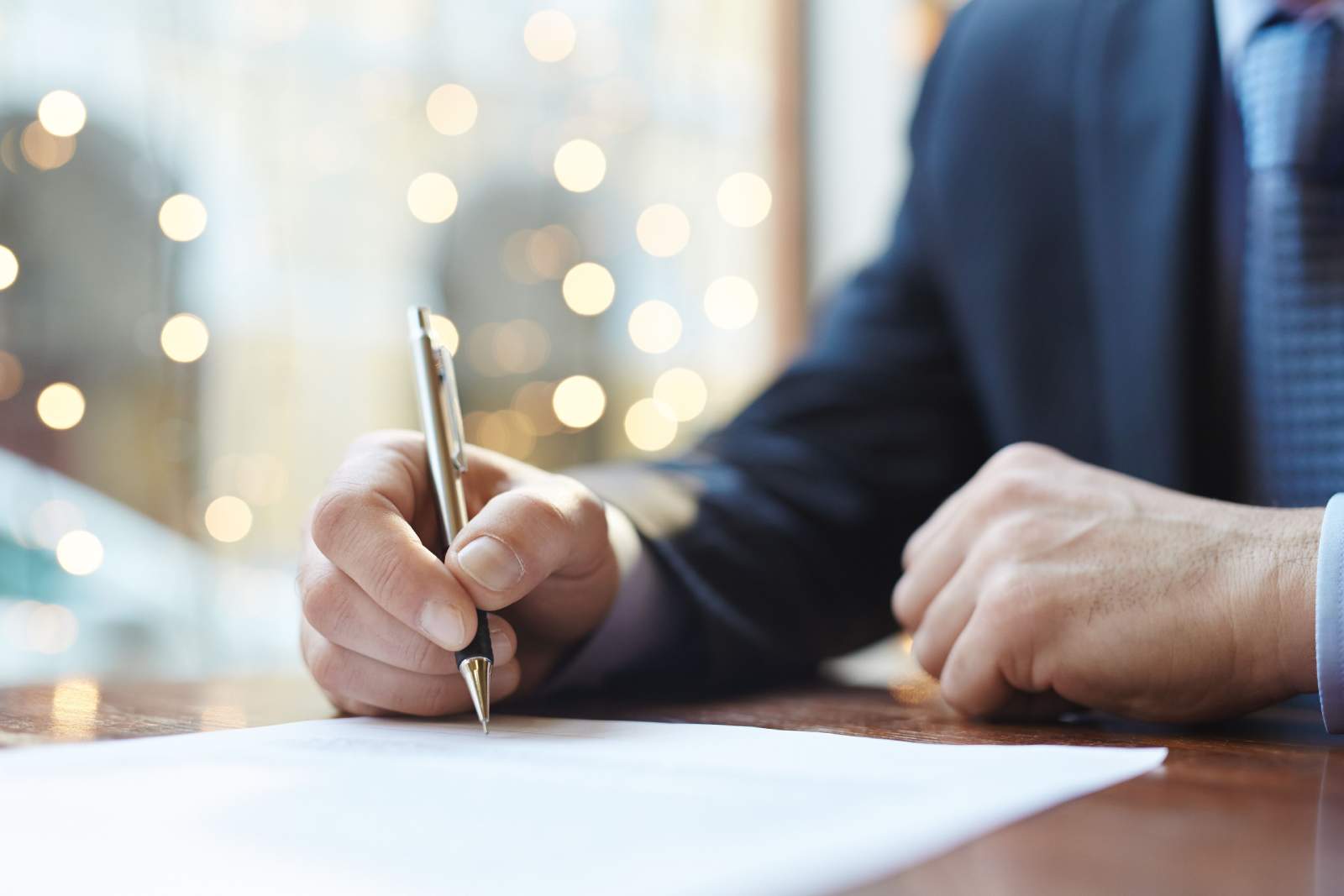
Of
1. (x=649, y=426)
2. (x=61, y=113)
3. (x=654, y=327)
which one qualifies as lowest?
(x=649, y=426)

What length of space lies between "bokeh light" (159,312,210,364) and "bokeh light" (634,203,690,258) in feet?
3.21

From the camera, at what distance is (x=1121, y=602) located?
1.51 feet

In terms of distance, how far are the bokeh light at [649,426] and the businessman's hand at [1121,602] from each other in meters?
1.93

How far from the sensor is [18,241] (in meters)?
1.62

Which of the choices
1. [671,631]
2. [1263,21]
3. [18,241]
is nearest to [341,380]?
[18,241]

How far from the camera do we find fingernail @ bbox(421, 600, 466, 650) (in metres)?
0.44

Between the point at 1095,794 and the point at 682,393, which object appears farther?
the point at 682,393

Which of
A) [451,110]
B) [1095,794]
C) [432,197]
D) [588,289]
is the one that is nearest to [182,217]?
[432,197]

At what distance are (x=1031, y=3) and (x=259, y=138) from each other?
4.41ft

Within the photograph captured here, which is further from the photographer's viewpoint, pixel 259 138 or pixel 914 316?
pixel 259 138

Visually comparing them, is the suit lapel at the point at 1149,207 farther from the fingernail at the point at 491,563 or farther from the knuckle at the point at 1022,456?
the fingernail at the point at 491,563

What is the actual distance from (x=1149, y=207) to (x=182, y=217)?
1.48 m

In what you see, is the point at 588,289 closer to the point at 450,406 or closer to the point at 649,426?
the point at 649,426

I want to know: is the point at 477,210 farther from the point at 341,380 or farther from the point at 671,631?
the point at 671,631
